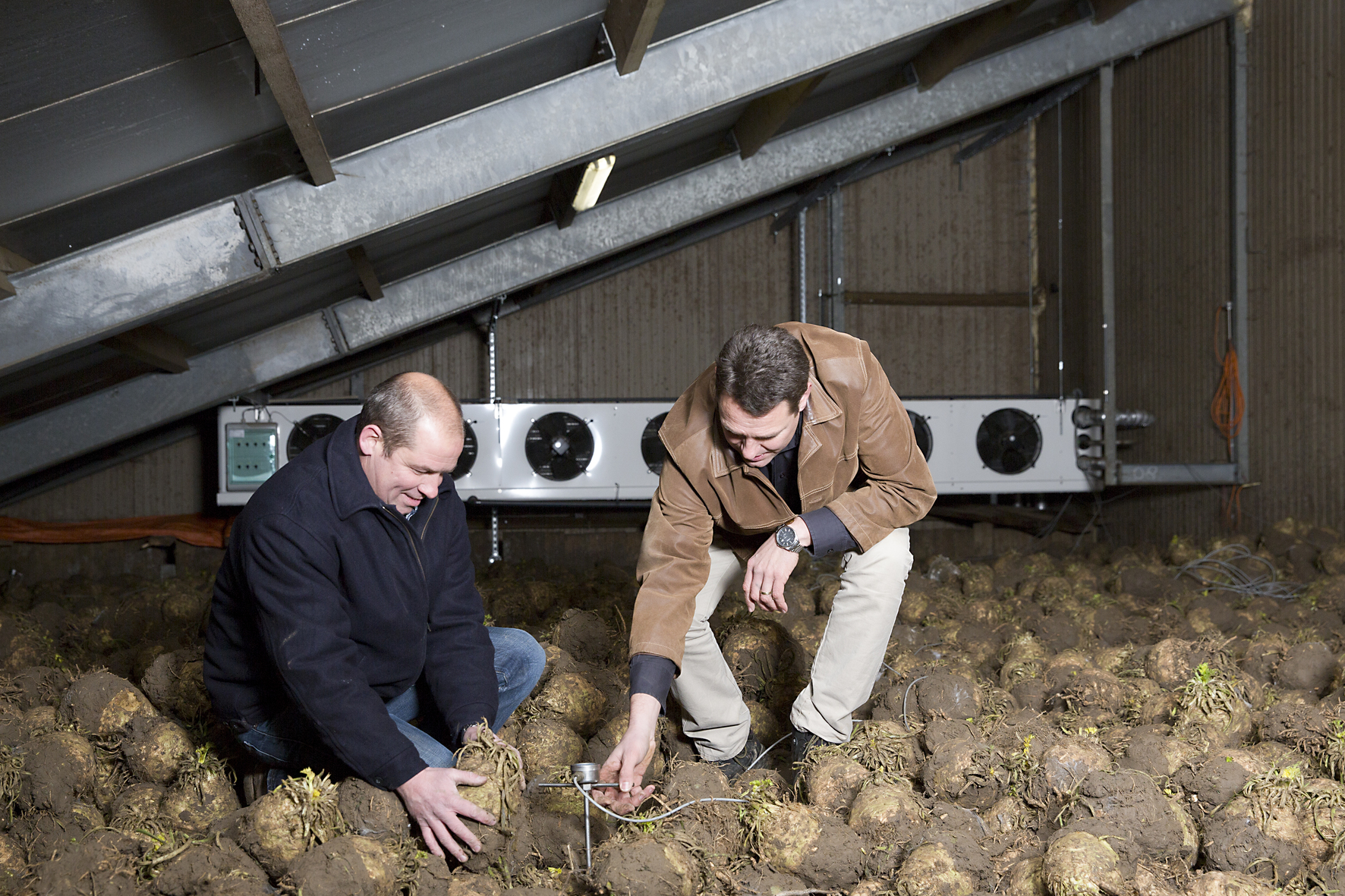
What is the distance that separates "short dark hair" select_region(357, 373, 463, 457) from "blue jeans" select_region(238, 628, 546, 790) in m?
0.54

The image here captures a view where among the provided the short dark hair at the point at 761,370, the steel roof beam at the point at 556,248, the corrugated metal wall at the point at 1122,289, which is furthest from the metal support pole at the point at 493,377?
the short dark hair at the point at 761,370

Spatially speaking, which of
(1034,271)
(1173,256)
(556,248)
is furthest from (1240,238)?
(556,248)

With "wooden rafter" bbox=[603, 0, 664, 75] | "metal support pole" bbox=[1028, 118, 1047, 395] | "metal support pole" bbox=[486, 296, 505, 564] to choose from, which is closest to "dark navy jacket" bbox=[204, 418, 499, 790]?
"wooden rafter" bbox=[603, 0, 664, 75]

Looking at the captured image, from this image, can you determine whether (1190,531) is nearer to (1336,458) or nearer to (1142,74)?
(1336,458)

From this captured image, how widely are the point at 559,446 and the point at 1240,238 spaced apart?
3.93m

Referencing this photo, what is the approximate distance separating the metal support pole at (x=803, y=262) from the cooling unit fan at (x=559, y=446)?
223cm

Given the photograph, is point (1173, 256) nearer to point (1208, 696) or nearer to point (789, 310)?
point (789, 310)

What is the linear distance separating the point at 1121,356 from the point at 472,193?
16.6 feet

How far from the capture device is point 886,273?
7.07m

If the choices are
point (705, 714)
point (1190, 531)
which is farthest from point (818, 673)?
point (1190, 531)

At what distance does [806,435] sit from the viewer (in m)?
2.07

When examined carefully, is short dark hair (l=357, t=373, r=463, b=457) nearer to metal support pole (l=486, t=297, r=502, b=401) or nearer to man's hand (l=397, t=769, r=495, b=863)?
man's hand (l=397, t=769, r=495, b=863)

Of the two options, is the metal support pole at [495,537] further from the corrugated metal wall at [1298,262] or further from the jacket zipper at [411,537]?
the corrugated metal wall at [1298,262]

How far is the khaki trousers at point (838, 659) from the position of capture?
219 cm
